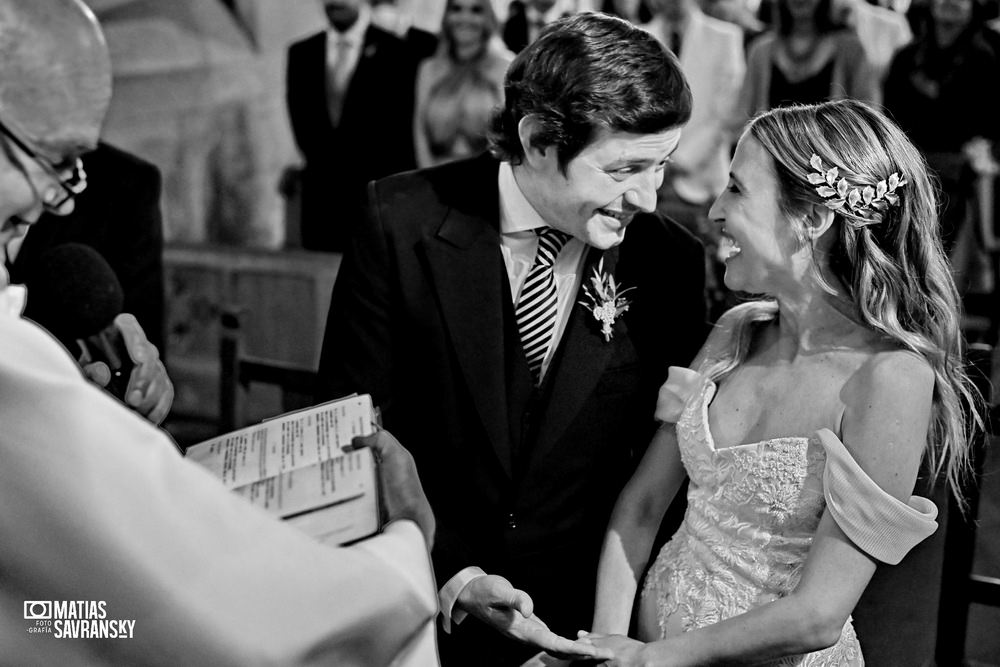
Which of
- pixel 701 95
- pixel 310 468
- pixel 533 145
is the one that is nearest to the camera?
pixel 310 468

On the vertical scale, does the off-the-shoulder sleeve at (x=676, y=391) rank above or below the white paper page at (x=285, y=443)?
below

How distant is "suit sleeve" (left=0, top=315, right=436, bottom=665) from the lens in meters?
1.21

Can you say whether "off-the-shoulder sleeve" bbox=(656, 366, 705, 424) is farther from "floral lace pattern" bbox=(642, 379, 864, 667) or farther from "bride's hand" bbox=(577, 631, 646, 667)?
"bride's hand" bbox=(577, 631, 646, 667)

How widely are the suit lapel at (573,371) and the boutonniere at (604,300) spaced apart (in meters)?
0.02

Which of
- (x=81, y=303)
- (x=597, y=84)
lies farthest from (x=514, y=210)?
(x=81, y=303)

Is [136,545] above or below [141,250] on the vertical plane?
above

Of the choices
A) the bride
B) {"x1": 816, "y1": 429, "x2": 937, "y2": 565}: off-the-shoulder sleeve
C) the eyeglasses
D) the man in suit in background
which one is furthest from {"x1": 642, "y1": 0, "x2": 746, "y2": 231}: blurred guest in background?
the eyeglasses

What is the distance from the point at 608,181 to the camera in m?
2.39

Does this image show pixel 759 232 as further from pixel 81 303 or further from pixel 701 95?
pixel 701 95

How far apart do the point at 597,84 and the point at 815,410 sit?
0.87m

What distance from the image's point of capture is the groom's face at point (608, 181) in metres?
2.38

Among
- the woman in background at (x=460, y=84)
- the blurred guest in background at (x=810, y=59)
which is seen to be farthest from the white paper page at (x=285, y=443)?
the woman in background at (x=460, y=84)

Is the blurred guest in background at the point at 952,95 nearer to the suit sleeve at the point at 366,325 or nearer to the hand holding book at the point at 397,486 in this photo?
the suit sleeve at the point at 366,325

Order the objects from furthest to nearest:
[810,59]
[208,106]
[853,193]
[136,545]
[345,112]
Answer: [208,106]
[345,112]
[810,59]
[853,193]
[136,545]
